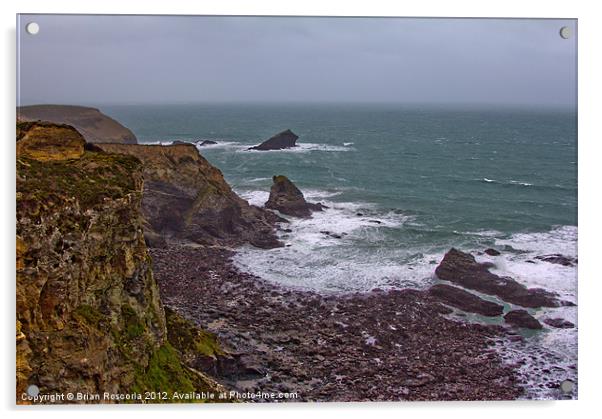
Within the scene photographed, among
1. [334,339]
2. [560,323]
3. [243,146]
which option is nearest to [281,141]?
[243,146]

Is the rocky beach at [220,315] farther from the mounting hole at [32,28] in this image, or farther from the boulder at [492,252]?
the mounting hole at [32,28]

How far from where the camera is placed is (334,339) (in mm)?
15039

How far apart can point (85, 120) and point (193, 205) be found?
992 cm

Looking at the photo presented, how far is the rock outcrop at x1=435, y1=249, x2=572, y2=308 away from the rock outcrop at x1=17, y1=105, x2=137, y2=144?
988 centimetres

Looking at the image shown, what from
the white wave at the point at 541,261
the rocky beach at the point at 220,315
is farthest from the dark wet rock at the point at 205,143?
the white wave at the point at 541,261

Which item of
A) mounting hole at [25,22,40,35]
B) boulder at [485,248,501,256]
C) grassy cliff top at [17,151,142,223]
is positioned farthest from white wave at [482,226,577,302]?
mounting hole at [25,22,40,35]

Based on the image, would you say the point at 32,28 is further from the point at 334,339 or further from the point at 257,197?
the point at 257,197

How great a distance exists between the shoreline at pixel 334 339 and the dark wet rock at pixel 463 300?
335mm

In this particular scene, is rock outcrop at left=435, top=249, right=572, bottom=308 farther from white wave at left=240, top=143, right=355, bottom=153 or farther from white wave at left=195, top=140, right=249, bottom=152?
white wave at left=195, top=140, right=249, bottom=152

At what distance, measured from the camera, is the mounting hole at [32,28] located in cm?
1095

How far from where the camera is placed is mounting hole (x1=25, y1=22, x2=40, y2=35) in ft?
35.9

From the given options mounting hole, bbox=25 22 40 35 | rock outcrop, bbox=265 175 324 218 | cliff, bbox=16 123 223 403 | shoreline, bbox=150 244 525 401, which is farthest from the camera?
rock outcrop, bbox=265 175 324 218
